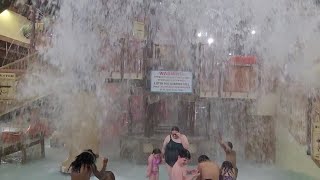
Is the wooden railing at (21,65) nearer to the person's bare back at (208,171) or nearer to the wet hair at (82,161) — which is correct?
the wet hair at (82,161)

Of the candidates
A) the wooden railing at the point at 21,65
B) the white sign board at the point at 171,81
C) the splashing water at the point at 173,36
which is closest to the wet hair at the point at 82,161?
the splashing water at the point at 173,36

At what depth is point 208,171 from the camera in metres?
6.27

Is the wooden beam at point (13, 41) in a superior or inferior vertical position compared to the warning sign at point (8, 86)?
superior

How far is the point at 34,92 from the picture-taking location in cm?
1138

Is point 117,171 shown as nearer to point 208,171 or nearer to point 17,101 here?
point 17,101

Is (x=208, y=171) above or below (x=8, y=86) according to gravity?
below

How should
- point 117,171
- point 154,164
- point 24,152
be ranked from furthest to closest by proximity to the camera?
point 24,152
point 117,171
point 154,164

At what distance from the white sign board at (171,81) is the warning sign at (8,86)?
376cm

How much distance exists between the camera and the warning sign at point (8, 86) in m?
11.0

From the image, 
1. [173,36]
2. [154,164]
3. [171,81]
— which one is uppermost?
[173,36]

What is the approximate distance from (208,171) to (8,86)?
6.95 m

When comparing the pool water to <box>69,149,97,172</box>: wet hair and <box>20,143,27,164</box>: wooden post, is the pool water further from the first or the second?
<box>69,149,97,172</box>: wet hair

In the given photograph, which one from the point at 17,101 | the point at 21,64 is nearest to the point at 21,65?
the point at 21,64

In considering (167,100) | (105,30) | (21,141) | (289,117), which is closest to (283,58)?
(289,117)
